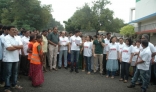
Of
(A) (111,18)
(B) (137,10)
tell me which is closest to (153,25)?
(B) (137,10)

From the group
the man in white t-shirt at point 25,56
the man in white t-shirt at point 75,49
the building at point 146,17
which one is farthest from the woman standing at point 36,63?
the building at point 146,17

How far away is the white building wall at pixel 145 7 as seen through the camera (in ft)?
99.5

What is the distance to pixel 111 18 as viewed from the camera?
43.2m

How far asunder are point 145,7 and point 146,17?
418 cm

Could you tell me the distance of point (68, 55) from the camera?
9.77 meters

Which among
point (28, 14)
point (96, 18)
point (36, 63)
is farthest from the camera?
point (96, 18)

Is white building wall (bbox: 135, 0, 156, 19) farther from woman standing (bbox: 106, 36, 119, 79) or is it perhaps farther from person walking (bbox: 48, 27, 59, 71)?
person walking (bbox: 48, 27, 59, 71)

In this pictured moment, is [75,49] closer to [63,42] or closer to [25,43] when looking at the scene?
[63,42]

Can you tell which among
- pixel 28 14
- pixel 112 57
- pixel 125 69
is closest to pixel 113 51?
pixel 112 57

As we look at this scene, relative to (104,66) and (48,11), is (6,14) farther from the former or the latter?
(104,66)

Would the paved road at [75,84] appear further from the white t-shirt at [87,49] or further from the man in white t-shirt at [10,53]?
the white t-shirt at [87,49]

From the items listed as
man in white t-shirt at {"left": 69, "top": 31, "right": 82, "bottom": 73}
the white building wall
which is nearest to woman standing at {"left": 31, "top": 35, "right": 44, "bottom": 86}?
man in white t-shirt at {"left": 69, "top": 31, "right": 82, "bottom": 73}

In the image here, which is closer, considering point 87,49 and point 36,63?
point 36,63

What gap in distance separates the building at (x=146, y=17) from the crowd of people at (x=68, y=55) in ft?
63.9
